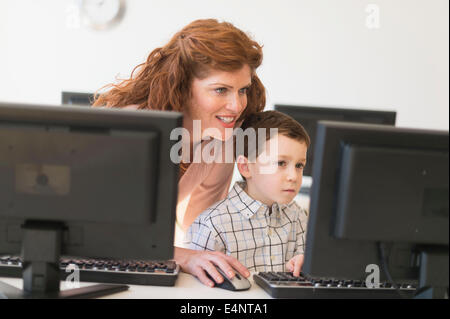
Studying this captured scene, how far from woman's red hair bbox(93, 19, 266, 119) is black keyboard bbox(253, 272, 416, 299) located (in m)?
0.86

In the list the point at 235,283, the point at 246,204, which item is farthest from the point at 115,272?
the point at 246,204

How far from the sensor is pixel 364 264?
3.67 feet

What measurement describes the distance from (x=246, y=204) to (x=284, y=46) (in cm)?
255

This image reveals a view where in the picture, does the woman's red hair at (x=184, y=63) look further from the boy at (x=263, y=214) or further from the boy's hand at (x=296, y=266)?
the boy's hand at (x=296, y=266)

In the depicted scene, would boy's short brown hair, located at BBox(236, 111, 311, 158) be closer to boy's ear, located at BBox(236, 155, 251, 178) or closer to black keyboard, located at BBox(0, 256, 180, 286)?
boy's ear, located at BBox(236, 155, 251, 178)

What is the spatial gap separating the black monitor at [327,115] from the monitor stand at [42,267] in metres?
1.74

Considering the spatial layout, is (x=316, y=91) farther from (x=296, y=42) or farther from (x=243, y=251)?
(x=243, y=251)

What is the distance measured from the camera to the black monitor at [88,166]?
1062 mm

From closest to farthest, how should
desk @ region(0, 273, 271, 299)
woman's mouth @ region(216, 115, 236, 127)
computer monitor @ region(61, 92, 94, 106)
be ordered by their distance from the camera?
1. desk @ region(0, 273, 271, 299)
2. woman's mouth @ region(216, 115, 236, 127)
3. computer monitor @ region(61, 92, 94, 106)

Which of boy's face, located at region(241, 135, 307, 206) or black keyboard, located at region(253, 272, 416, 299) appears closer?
black keyboard, located at region(253, 272, 416, 299)

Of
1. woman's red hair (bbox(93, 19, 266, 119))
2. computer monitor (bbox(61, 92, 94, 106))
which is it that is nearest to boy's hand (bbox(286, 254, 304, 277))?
woman's red hair (bbox(93, 19, 266, 119))

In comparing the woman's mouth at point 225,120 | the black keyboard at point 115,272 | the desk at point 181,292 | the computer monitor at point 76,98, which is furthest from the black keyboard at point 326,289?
the computer monitor at point 76,98

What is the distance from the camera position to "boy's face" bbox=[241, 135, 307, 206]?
5.73 feet
